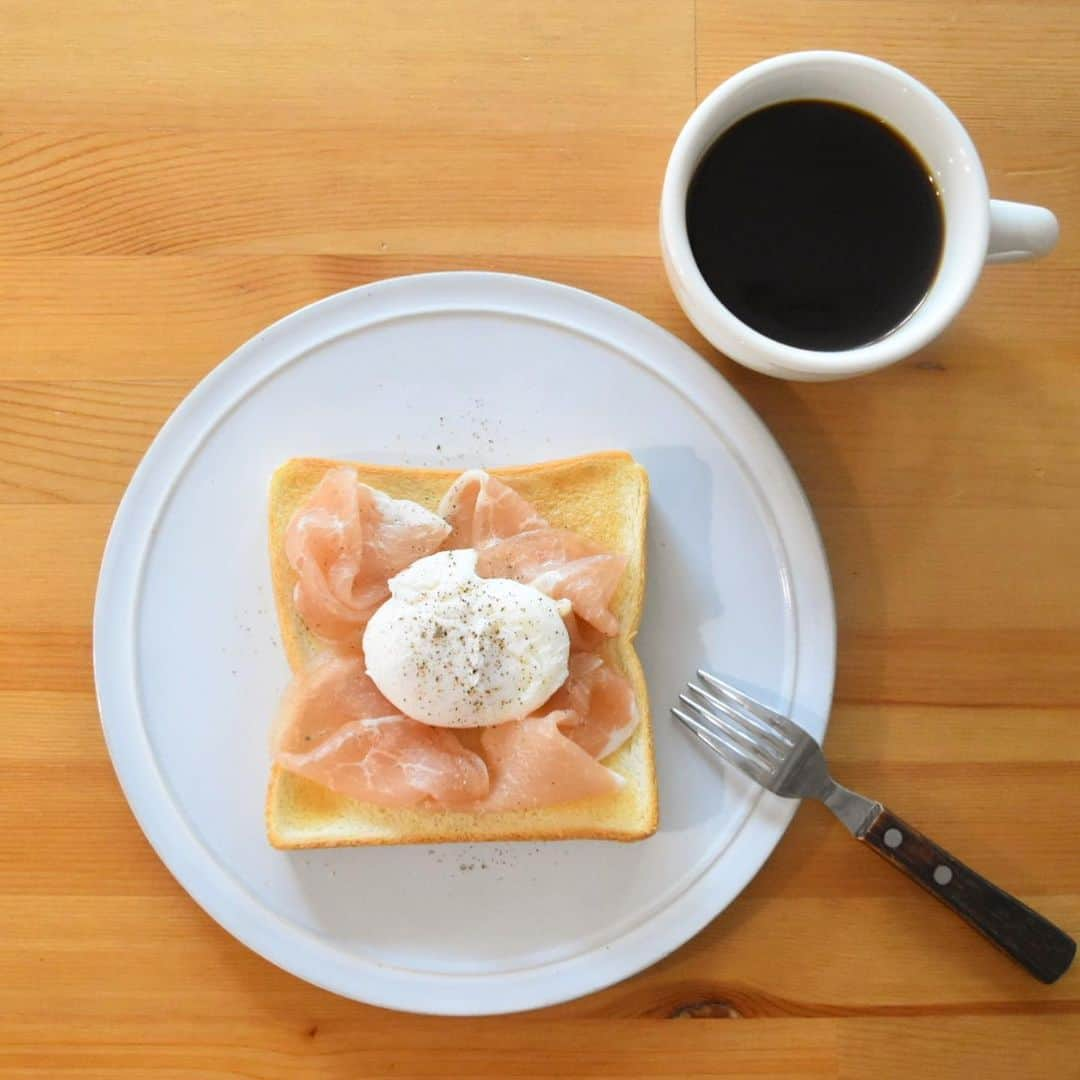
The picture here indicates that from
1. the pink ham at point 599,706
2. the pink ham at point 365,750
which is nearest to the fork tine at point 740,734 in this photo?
the pink ham at point 599,706

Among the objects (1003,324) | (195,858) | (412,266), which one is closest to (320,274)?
(412,266)

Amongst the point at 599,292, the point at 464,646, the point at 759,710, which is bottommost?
the point at 759,710

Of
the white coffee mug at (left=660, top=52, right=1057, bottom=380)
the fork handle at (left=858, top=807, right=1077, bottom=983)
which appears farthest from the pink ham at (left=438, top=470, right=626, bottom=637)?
the fork handle at (left=858, top=807, right=1077, bottom=983)

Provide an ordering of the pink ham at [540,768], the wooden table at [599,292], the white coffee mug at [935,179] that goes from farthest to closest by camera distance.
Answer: the wooden table at [599,292] < the pink ham at [540,768] < the white coffee mug at [935,179]

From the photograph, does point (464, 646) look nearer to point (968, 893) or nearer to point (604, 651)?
point (604, 651)

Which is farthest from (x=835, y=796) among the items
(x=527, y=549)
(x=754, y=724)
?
(x=527, y=549)

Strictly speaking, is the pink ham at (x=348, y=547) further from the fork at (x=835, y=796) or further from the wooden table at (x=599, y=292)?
the fork at (x=835, y=796)

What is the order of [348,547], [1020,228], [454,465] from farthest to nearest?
[454,465], [348,547], [1020,228]
